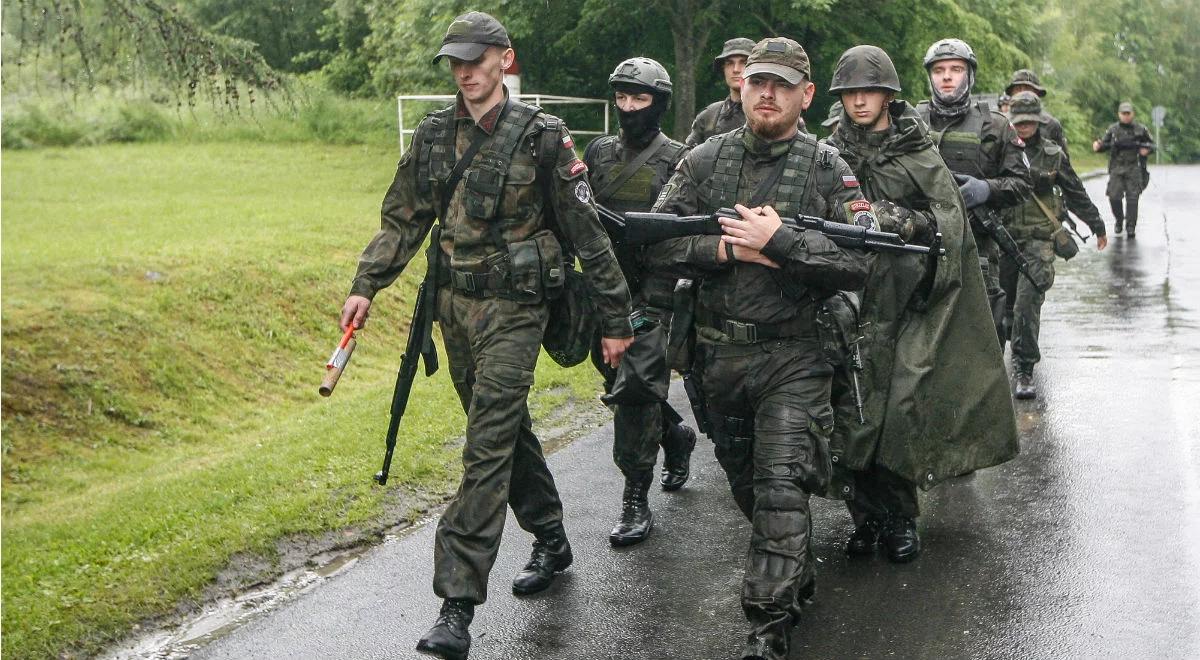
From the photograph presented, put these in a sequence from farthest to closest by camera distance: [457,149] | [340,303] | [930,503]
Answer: [340,303], [930,503], [457,149]

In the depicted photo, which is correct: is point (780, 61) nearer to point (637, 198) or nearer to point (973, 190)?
point (637, 198)

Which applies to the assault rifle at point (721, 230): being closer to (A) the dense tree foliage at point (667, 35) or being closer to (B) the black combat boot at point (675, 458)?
(B) the black combat boot at point (675, 458)

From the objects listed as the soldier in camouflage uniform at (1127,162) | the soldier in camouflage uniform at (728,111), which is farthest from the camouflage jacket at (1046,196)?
the soldier in camouflage uniform at (1127,162)

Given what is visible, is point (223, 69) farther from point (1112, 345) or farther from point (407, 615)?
point (1112, 345)

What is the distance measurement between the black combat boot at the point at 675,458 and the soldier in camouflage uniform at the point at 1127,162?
52.0 ft

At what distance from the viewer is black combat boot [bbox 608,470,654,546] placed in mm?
6246

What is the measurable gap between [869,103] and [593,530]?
227 centimetres

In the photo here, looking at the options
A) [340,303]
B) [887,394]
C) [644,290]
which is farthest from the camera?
[340,303]

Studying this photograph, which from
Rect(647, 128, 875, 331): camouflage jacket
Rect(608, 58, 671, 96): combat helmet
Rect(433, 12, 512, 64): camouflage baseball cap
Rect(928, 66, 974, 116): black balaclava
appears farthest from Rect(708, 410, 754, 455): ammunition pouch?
Rect(928, 66, 974, 116): black balaclava

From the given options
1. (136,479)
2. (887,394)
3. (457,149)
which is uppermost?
(457,149)

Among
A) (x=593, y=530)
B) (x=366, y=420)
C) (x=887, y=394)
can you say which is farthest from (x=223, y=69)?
(x=887, y=394)

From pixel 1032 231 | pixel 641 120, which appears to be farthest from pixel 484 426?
pixel 1032 231

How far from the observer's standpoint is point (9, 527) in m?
7.18

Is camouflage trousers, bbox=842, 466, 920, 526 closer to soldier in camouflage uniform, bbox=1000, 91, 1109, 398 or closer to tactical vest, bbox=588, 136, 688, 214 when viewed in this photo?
tactical vest, bbox=588, 136, 688, 214
